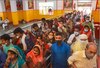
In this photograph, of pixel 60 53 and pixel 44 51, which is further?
pixel 44 51

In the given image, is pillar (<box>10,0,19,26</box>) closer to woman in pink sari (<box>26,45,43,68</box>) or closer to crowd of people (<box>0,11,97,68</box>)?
crowd of people (<box>0,11,97,68</box>)

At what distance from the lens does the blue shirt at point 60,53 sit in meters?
4.34

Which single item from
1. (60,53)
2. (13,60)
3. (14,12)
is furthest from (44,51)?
(14,12)

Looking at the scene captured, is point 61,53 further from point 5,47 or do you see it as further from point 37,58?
point 5,47

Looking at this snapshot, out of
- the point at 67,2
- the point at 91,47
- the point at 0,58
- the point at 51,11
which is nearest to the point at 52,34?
the point at 0,58

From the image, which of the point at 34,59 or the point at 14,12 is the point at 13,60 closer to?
the point at 34,59

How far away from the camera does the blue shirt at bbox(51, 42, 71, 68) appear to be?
4.34m

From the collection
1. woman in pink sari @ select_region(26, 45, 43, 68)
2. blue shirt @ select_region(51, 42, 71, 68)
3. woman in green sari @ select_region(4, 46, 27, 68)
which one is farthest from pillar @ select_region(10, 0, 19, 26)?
woman in green sari @ select_region(4, 46, 27, 68)

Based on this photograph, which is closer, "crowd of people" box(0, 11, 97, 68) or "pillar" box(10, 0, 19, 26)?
"crowd of people" box(0, 11, 97, 68)

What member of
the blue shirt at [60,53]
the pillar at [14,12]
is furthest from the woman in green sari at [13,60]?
the pillar at [14,12]

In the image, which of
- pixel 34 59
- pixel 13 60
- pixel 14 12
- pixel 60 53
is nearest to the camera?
pixel 13 60

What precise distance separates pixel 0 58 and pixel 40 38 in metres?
1.53

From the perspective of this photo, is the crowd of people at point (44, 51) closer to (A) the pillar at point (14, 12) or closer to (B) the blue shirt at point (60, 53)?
(B) the blue shirt at point (60, 53)

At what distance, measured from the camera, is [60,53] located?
4.36m
